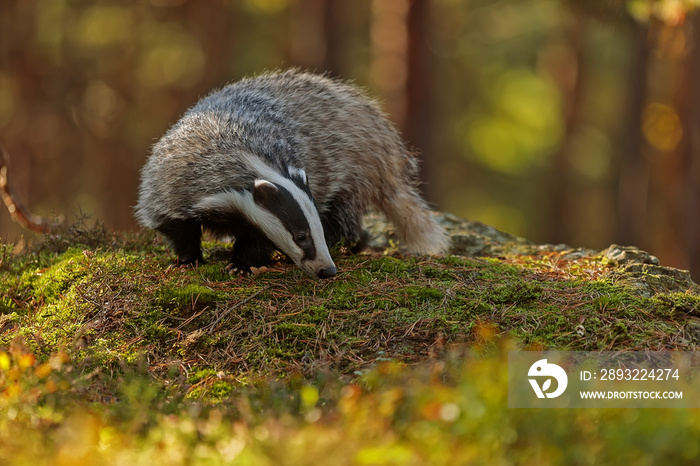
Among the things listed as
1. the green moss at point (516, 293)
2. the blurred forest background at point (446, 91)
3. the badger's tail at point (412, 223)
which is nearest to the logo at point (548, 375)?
the green moss at point (516, 293)

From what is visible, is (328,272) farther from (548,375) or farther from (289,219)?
(548,375)

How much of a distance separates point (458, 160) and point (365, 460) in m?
31.5

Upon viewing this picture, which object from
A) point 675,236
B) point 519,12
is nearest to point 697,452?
point 675,236

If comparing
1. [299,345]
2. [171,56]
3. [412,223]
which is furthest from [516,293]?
[171,56]

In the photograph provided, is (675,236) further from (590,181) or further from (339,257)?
(590,181)

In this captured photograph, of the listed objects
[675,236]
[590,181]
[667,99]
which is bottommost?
[590,181]

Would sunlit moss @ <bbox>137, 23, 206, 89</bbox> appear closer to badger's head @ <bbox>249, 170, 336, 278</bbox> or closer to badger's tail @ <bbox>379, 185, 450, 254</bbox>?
badger's tail @ <bbox>379, 185, 450, 254</bbox>

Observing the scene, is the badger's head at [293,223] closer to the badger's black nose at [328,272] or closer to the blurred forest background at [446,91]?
the badger's black nose at [328,272]

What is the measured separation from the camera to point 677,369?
4.11 m

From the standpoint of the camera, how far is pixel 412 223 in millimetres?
7496

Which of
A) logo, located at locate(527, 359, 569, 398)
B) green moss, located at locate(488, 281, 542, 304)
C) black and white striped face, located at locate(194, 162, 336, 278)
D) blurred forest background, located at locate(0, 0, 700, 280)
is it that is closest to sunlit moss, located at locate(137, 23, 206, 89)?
blurred forest background, located at locate(0, 0, 700, 280)

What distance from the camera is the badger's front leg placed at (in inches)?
234

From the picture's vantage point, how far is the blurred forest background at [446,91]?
1408cm

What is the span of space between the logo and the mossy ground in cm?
21
